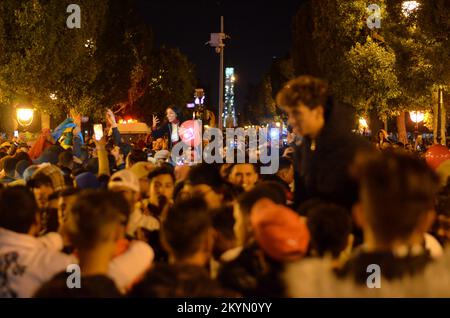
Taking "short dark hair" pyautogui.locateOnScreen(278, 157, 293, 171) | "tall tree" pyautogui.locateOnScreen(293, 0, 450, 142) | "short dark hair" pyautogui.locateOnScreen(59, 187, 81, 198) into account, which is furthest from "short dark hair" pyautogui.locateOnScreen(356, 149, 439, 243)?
"tall tree" pyautogui.locateOnScreen(293, 0, 450, 142)

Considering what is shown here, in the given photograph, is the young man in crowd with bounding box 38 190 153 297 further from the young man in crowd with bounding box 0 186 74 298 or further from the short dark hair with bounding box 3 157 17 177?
the short dark hair with bounding box 3 157 17 177

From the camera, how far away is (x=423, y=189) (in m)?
2.73

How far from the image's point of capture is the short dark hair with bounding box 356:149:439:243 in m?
2.69

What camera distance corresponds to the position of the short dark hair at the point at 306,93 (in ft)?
14.6

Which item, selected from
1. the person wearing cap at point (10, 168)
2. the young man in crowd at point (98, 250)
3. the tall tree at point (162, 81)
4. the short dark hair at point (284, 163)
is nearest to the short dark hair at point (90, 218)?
the young man in crowd at point (98, 250)

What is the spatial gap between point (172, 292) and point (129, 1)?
2012 inches

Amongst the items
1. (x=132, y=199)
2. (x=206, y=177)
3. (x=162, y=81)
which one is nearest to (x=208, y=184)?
(x=206, y=177)

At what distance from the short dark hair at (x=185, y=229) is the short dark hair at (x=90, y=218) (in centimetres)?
33

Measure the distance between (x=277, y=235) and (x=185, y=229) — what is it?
0.48 m

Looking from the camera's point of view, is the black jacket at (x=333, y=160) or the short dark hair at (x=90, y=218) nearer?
the short dark hair at (x=90, y=218)

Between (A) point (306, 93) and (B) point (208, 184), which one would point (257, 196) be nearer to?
(A) point (306, 93)

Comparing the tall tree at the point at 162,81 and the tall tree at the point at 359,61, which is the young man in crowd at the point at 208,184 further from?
the tall tree at the point at 162,81

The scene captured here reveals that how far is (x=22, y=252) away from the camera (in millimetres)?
3936

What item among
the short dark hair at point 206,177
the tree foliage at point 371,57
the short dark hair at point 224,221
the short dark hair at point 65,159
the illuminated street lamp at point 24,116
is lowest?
the short dark hair at point 224,221
